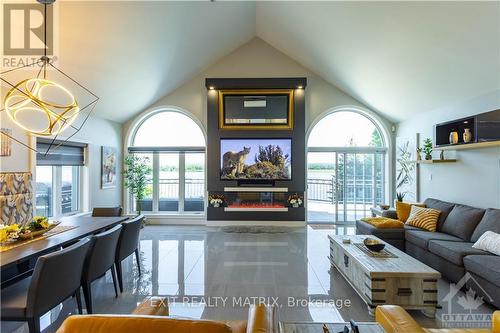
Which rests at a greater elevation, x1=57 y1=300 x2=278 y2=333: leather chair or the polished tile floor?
x1=57 y1=300 x2=278 y2=333: leather chair

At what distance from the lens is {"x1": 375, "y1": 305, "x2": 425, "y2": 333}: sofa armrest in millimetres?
1525

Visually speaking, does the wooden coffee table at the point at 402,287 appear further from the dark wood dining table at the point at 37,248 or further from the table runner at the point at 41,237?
the table runner at the point at 41,237

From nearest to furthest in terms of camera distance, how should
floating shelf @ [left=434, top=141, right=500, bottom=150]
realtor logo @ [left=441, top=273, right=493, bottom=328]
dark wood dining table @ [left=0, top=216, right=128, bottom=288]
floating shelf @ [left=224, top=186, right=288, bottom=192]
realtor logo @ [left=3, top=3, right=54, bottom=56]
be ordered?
dark wood dining table @ [left=0, top=216, right=128, bottom=288], realtor logo @ [left=441, top=273, right=493, bottom=328], realtor logo @ [left=3, top=3, right=54, bottom=56], floating shelf @ [left=434, top=141, right=500, bottom=150], floating shelf @ [left=224, top=186, right=288, bottom=192]

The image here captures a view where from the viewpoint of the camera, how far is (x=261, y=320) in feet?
4.76

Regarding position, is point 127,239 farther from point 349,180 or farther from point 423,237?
point 349,180

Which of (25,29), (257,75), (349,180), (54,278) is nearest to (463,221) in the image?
(349,180)

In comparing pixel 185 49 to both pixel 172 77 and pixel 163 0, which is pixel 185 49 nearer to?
pixel 172 77

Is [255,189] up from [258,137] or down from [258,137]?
down

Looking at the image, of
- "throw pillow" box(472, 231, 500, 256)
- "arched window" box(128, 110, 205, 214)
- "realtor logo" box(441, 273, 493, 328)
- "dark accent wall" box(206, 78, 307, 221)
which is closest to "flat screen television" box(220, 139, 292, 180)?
"dark accent wall" box(206, 78, 307, 221)

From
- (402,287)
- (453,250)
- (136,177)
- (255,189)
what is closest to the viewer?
(402,287)

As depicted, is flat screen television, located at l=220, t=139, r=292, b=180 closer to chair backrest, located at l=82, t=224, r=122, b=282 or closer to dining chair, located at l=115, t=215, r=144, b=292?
dining chair, located at l=115, t=215, r=144, b=292

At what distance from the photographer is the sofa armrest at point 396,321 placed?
1.53m

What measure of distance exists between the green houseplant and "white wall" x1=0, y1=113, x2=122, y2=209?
32 cm

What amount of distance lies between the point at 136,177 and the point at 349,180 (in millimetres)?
5606
